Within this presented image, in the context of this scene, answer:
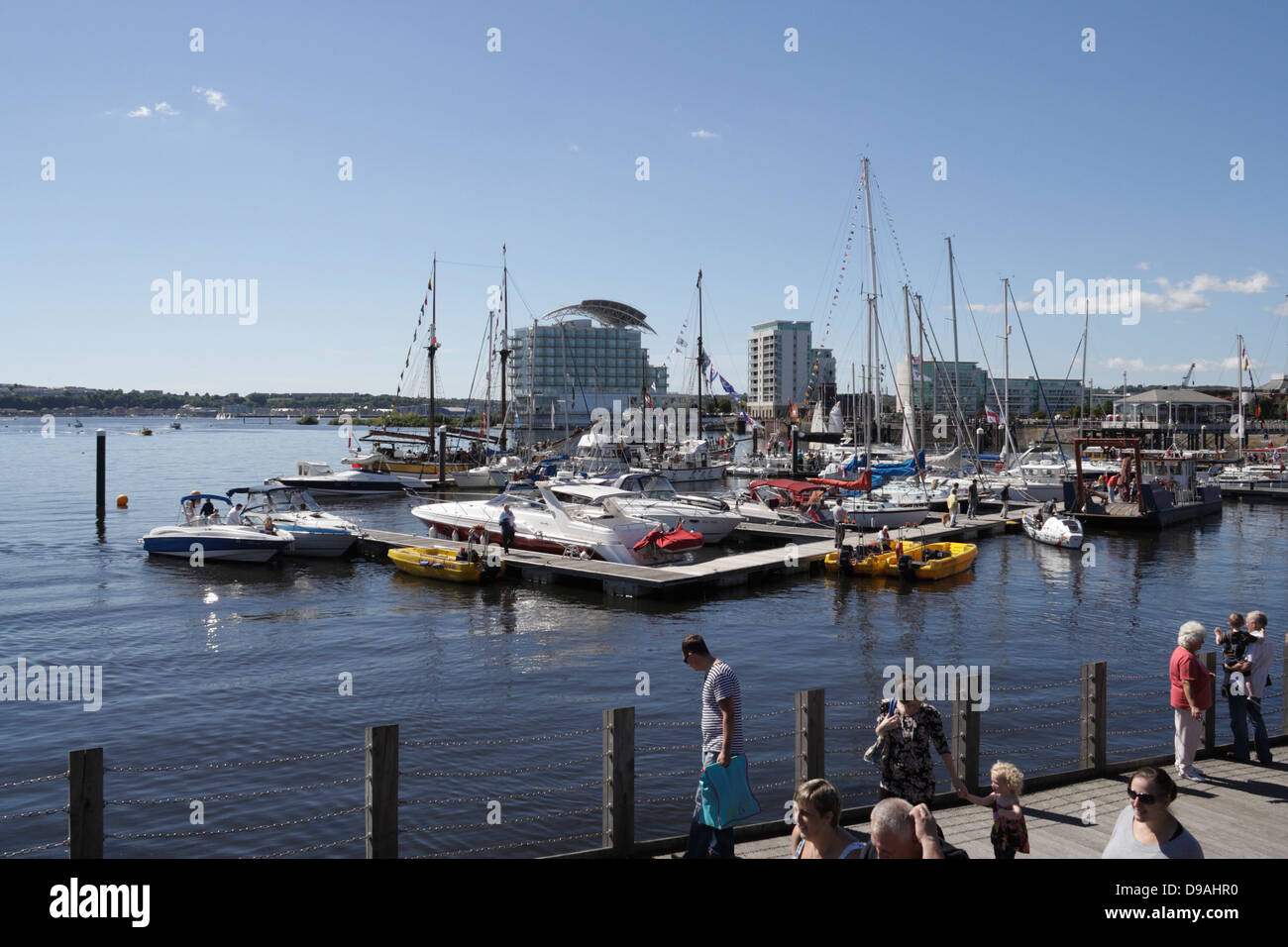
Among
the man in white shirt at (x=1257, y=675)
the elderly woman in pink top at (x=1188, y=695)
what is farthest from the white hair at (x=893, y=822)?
the man in white shirt at (x=1257, y=675)

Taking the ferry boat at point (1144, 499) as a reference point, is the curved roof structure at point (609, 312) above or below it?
above

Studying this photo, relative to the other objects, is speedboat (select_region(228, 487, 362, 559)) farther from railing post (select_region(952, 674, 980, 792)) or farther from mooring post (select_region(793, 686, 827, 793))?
railing post (select_region(952, 674, 980, 792))

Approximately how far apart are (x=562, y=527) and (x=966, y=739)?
Result: 81.2 ft

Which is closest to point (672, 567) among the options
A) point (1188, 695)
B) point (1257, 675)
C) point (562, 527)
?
point (562, 527)

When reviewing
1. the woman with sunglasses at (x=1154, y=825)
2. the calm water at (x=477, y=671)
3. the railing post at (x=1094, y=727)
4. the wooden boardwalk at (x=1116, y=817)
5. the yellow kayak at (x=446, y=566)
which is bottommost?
the calm water at (x=477, y=671)

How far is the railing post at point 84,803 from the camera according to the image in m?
7.05

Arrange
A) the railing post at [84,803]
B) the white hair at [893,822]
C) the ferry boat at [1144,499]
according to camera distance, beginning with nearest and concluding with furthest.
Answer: the white hair at [893,822], the railing post at [84,803], the ferry boat at [1144,499]

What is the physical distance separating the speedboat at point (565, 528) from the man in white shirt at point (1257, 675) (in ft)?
73.0

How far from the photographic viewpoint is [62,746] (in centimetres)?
1548

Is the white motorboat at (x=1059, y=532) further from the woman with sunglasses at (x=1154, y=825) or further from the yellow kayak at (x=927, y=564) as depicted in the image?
the woman with sunglasses at (x=1154, y=825)
